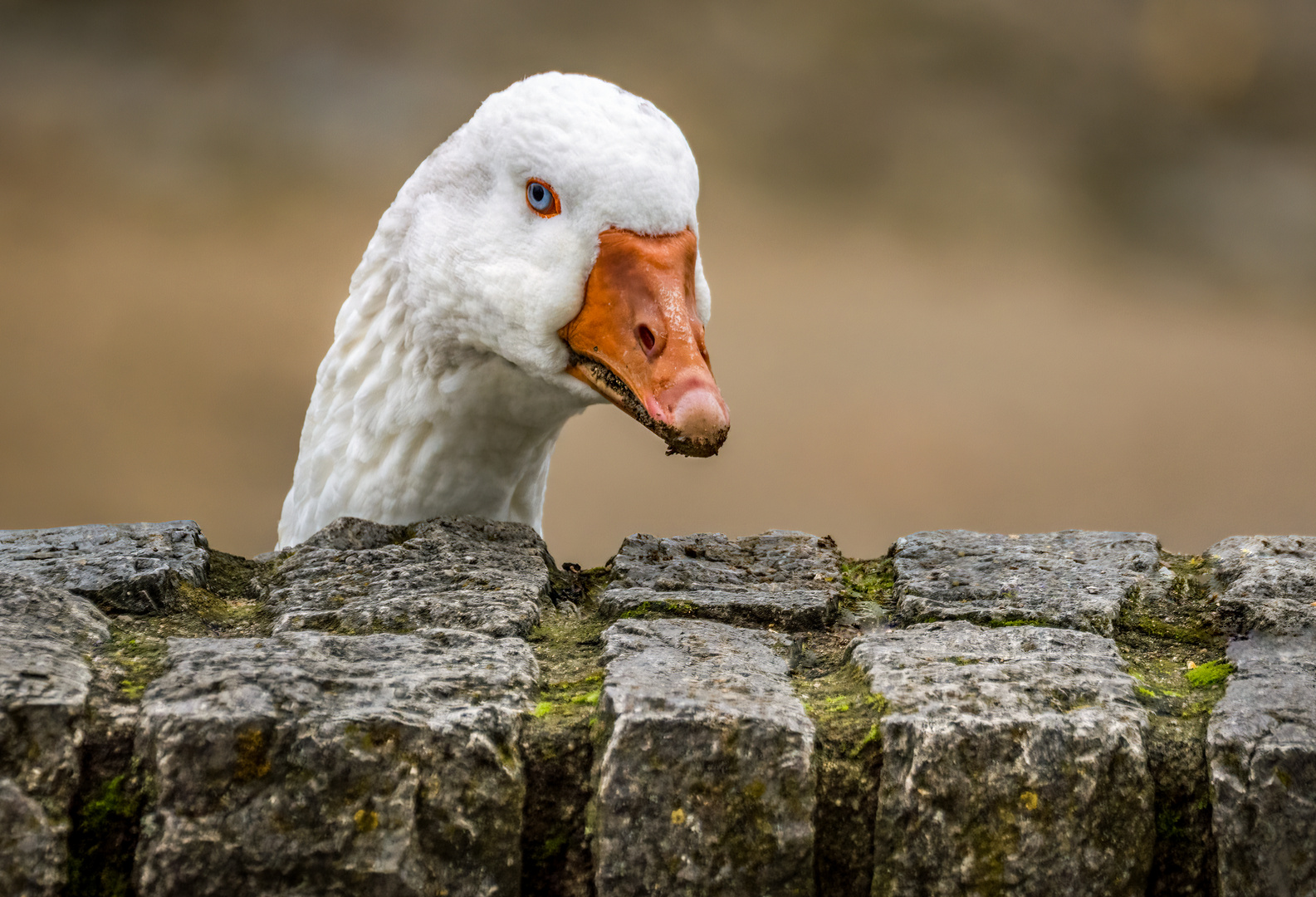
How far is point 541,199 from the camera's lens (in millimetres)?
1852

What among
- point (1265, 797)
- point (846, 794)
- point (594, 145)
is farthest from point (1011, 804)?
point (594, 145)

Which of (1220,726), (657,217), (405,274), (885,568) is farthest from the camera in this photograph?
(405,274)

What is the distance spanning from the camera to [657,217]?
1731 mm

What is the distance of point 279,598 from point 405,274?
760mm

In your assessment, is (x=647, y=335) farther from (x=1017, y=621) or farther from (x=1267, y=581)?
(x=1267, y=581)

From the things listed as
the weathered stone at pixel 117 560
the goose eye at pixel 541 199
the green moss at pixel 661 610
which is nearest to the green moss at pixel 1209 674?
the green moss at pixel 661 610

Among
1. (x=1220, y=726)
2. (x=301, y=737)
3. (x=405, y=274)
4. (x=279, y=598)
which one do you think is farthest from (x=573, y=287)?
(x=1220, y=726)

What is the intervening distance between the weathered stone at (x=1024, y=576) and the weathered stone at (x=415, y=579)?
620 millimetres

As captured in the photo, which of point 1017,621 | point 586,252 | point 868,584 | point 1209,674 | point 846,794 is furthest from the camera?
point 868,584

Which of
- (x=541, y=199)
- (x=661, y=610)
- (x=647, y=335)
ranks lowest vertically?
(x=661, y=610)

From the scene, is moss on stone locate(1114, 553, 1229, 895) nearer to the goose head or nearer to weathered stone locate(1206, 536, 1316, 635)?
weathered stone locate(1206, 536, 1316, 635)

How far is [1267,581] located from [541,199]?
134cm

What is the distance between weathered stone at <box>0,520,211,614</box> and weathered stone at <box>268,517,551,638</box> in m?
0.15

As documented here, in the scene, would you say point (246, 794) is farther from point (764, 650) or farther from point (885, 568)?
point (885, 568)
